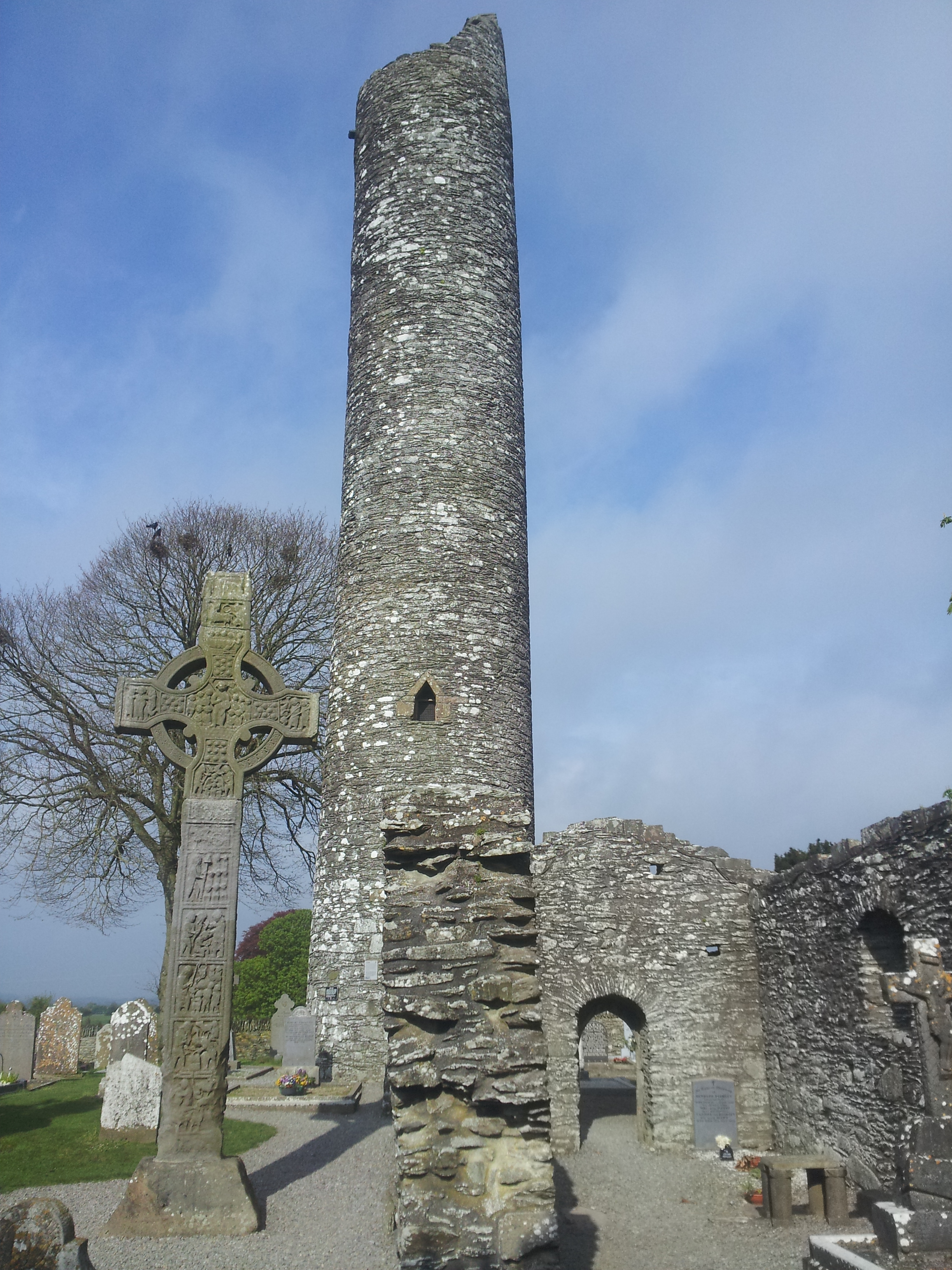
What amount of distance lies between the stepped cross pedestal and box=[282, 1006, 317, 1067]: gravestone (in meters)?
6.41

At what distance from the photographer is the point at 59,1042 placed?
16.2 metres

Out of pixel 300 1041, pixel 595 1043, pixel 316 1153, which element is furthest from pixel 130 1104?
pixel 595 1043

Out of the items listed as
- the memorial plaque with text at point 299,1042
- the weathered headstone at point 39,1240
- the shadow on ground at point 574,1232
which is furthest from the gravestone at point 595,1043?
the weathered headstone at point 39,1240

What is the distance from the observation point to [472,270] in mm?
14555

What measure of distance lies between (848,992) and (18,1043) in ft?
43.4

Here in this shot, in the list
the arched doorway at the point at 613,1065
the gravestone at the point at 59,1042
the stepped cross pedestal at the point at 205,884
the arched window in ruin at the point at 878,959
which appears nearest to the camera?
the stepped cross pedestal at the point at 205,884

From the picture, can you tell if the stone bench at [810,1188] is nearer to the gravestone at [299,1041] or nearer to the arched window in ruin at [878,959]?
the arched window in ruin at [878,959]

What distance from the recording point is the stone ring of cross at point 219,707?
688cm

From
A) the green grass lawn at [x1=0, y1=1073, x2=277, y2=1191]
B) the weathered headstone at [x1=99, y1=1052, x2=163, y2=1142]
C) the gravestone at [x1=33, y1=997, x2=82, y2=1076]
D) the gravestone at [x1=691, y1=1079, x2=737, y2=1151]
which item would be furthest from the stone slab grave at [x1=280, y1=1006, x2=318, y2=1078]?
the gravestone at [x1=33, y1=997, x2=82, y2=1076]

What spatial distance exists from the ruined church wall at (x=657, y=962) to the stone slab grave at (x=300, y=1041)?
12.3 ft

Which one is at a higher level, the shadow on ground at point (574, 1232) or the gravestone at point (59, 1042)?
the gravestone at point (59, 1042)

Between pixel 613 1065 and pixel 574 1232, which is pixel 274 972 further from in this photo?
pixel 574 1232

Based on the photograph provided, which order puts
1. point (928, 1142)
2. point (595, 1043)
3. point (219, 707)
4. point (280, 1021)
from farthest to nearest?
point (595, 1043) < point (280, 1021) < point (219, 707) < point (928, 1142)

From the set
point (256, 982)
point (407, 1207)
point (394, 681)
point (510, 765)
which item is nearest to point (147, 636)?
point (394, 681)
